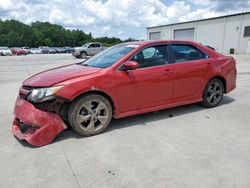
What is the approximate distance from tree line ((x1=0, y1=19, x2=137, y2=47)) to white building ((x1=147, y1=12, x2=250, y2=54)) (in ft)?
91.3

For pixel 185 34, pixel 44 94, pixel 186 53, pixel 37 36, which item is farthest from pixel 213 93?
pixel 37 36

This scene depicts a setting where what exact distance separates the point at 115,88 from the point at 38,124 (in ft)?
4.44

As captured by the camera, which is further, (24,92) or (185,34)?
(185,34)

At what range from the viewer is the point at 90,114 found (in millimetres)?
3881

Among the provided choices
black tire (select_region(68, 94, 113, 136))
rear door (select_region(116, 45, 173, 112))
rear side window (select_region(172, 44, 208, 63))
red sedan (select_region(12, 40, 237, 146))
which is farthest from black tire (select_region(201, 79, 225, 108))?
black tire (select_region(68, 94, 113, 136))

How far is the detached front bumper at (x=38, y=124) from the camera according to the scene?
3.52 m

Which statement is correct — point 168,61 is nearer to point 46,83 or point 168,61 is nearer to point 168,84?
point 168,84

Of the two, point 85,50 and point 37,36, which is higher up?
Answer: point 37,36

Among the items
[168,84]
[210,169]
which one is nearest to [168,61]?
[168,84]

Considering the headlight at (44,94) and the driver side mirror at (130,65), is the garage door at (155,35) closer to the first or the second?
the driver side mirror at (130,65)

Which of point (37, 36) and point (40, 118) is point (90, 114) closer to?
point (40, 118)

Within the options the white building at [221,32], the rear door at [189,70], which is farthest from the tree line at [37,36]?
the rear door at [189,70]

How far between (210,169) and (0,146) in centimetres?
306

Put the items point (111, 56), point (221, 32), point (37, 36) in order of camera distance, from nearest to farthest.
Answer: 1. point (111, 56)
2. point (221, 32)
3. point (37, 36)
